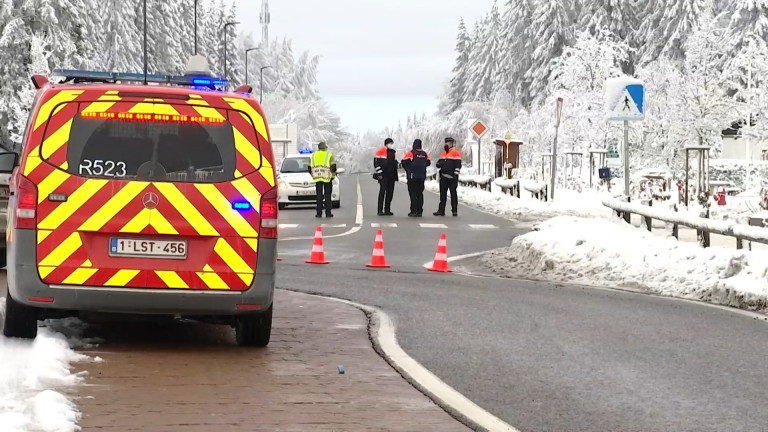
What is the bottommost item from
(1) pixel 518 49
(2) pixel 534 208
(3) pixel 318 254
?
(2) pixel 534 208

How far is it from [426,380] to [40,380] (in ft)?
7.77

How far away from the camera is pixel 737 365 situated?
908 cm

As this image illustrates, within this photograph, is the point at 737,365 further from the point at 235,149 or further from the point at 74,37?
the point at 74,37

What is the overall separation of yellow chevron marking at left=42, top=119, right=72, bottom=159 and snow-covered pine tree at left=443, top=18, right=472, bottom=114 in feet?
412

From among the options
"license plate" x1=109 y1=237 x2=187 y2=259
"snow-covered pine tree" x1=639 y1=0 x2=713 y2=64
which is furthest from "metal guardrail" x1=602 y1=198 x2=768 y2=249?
"snow-covered pine tree" x1=639 y1=0 x2=713 y2=64

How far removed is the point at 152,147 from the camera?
872cm

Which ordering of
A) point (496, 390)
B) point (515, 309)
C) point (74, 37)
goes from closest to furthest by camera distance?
point (496, 390), point (515, 309), point (74, 37)

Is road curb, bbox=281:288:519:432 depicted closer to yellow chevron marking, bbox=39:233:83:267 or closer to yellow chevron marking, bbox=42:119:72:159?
yellow chevron marking, bbox=39:233:83:267

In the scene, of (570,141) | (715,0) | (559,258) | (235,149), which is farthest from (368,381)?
(715,0)

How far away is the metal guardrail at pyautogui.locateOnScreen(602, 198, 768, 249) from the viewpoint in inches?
556

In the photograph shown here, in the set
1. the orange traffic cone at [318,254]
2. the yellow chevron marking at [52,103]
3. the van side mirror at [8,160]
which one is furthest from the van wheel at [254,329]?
the orange traffic cone at [318,254]

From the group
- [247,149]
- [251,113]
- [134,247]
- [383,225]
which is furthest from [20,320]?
[383,225]

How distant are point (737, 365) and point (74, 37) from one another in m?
62.5

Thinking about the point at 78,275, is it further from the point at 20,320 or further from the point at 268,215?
the point at 268,215
